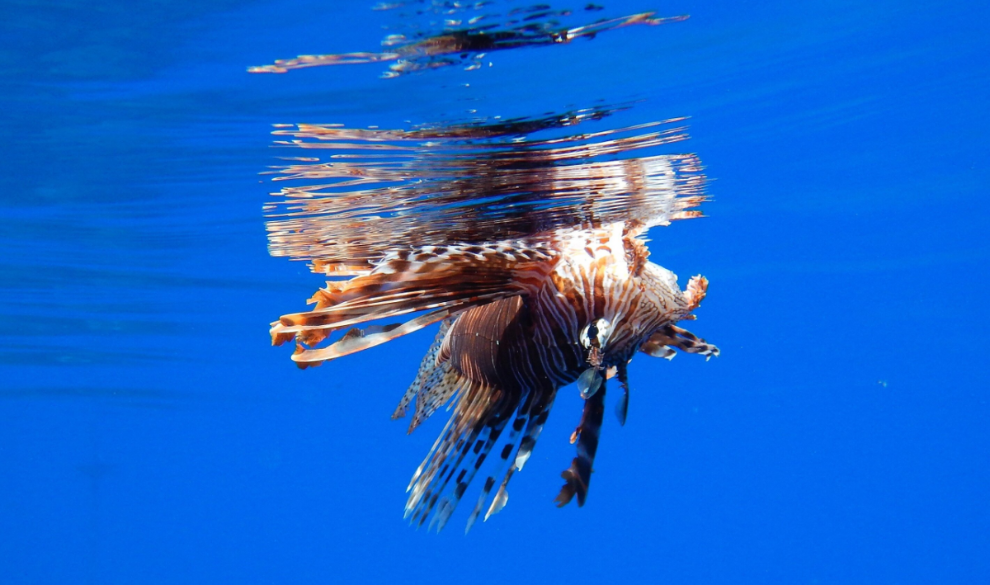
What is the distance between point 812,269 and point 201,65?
695 inches

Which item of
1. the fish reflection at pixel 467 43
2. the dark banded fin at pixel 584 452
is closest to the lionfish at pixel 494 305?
the dark banded fin at pixel 584 452

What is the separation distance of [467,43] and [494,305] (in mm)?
1784

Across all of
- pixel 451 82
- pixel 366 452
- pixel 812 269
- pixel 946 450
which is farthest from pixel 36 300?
pixel 946 450

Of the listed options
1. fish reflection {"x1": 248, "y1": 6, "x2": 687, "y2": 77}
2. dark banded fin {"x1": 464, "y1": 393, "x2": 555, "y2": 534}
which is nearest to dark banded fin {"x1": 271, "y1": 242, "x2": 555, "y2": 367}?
dark banded fin {"x1": 464, "y1": 393, "x2": 555, "y2": 534}

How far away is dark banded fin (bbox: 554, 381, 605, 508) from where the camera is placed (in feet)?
9.41

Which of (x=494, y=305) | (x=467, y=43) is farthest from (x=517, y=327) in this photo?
(x=467, y=43)

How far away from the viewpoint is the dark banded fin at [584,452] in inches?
113

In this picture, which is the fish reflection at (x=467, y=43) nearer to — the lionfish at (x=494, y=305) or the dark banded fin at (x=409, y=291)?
the lionfish at (x=494, y=305)

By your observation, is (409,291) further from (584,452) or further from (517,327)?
(584,452)

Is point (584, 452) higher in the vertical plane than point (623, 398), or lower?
lower

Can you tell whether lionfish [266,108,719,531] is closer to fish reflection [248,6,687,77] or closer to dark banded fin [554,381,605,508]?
dark banded fin [554,381,605,508]

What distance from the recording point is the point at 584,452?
294 centimetres

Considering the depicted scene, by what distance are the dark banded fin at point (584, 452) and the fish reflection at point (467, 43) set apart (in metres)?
2.32

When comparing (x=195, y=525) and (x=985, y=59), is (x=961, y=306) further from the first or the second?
(x=195, y=525)
